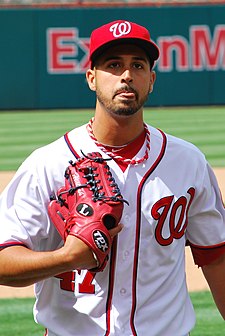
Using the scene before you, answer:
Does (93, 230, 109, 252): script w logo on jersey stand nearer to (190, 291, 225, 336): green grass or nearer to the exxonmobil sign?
(190, 291, 225, 336): green grass

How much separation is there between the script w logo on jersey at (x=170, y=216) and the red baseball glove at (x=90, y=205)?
0.29 m

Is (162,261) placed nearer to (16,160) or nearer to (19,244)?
(19,244)

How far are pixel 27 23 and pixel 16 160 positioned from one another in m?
7.17

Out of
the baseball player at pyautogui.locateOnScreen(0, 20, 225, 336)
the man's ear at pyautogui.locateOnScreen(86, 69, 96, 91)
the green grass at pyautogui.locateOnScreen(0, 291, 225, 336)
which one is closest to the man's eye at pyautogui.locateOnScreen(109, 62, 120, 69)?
the baseball player at pyautogui.locateOnScreen(0, 20, 225, 336)

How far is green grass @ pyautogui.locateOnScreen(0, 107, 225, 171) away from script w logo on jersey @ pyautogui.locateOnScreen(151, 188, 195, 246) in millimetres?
8317

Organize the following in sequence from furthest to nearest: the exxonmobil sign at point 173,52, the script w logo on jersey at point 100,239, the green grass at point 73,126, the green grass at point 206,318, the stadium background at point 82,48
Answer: the exxonmobil sign at point 173,52, the stadium background at point 82,48, the green grass at point 73,126, the green grass at point 206,318, the script w logo on jersey at point 100,239

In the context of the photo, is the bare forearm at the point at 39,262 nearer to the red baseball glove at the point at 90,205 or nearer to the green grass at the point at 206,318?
the red baseball glove at the point at 90,205

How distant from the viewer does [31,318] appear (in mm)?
5594

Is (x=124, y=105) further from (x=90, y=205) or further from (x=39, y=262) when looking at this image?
(x=39, y=262)

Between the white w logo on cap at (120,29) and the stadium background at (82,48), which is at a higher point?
the white w logo on cap at (120,29)

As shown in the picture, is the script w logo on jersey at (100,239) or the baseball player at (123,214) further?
the baseball player at (123,214)

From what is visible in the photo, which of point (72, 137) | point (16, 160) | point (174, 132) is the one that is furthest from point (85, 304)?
point (174, 132)

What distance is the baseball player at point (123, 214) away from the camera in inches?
112

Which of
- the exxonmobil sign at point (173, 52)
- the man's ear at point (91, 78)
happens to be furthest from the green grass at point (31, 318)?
the exxonmobil sign at point (173, 52)
